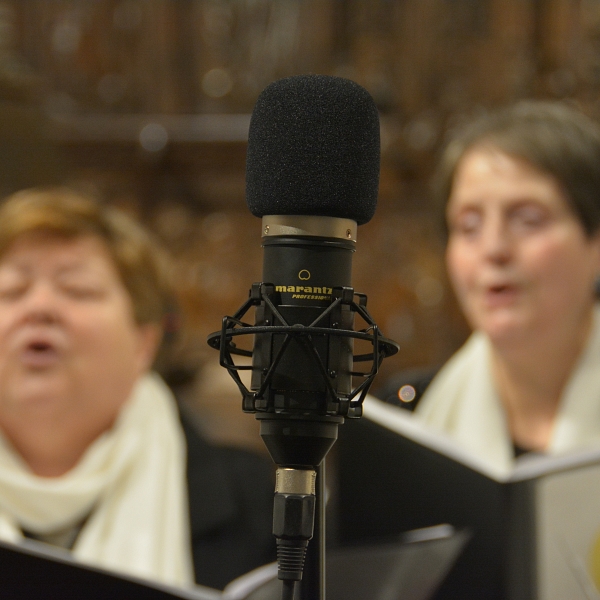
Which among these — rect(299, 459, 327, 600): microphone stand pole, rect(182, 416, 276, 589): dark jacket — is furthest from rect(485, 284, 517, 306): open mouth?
rect(299, 459, 327, 600): microphone stand pole

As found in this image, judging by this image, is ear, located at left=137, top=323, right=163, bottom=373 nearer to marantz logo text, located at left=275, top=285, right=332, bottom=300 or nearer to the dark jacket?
the dark jacket

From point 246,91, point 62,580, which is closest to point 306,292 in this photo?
point 62,580

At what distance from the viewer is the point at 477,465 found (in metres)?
1.28

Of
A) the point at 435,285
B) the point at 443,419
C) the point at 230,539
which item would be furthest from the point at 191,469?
the point at 435,285

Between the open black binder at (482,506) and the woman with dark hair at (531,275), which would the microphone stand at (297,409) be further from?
the woman with dark hair at (531,275)

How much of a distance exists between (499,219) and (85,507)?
99cm

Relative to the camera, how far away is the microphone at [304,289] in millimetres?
702

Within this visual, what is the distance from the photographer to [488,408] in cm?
180

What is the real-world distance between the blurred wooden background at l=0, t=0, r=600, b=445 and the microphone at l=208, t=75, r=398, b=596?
273cm

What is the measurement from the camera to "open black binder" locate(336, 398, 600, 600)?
3.77ft

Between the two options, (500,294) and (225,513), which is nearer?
(500,294)

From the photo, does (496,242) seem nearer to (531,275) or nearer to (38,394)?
(531,275)

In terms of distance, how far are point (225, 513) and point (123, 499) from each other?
0.21 metres

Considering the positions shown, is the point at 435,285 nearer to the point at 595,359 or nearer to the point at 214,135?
the point at 214,135
